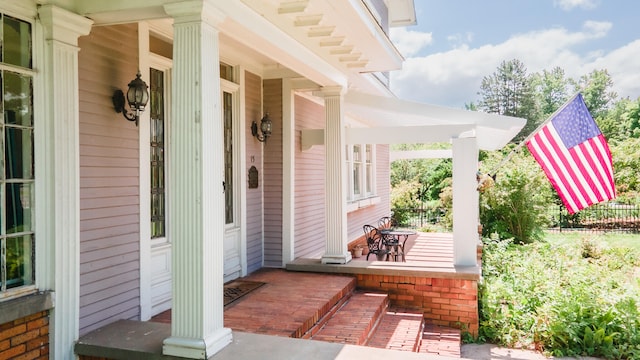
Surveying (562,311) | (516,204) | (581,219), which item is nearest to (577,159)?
(562,311)

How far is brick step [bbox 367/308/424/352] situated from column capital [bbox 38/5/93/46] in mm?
4001

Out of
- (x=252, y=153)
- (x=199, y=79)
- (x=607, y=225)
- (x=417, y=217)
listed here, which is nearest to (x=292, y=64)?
(x=252, y=153)

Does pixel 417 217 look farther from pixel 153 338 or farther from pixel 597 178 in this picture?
pixel 153 338

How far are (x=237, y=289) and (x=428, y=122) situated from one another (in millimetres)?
3997

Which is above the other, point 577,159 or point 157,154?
point 157,154

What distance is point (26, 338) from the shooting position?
11.1ft

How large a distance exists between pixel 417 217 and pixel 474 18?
2660 inches

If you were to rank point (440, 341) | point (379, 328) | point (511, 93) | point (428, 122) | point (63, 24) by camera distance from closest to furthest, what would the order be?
point (63, 24) < point (379, 328) < point (440, 341) < point (428, 122) < point (511, 93)

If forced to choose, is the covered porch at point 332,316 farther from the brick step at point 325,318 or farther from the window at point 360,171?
the window at point 360,171

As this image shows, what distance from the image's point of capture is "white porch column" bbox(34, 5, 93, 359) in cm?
354

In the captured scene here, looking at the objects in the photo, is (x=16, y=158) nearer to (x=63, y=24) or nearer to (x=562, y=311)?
(x=63, y=24)

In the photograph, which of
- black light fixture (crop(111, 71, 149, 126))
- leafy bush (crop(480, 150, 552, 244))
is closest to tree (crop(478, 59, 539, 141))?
leafy bush (crop(480, 150, 552, 244))

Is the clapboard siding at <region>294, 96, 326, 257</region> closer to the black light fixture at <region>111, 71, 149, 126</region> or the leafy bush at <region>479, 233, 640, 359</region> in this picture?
the leafy bush at <region>479, 233, 640, 359</region>

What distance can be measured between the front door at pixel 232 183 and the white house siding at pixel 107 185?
6.48ft
